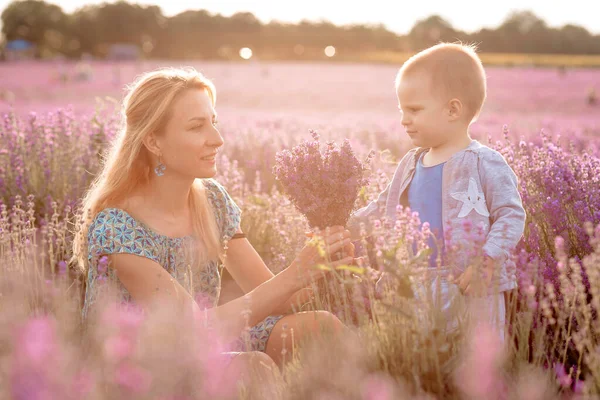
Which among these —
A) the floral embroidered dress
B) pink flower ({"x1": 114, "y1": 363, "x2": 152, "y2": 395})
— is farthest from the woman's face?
pink flower ({"x1": 114, "y1": 363, "x2": 152, "y2": 395})

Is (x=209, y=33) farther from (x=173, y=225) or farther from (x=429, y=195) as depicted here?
(x=429, y=195)

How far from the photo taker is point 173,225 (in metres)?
3.04

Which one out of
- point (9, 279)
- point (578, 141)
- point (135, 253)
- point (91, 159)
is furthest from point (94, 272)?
point (578, 141)

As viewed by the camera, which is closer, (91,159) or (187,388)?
(187,388)

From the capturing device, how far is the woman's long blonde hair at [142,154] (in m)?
2.93

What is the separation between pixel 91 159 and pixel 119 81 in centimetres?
1796

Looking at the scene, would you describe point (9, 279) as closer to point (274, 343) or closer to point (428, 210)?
point (274, 343)

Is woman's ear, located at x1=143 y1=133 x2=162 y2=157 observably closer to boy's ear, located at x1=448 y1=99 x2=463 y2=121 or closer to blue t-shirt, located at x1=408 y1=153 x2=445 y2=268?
blue t-shirt, located at x1=408 y1=153 x2=445 y2=268

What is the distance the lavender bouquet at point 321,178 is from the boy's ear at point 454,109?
390 mm

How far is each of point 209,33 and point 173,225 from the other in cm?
7136

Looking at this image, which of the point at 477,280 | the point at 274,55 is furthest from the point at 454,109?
the point at 274,55

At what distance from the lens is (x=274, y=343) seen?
293cm

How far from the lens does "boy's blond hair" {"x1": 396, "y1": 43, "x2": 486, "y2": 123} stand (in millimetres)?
2791

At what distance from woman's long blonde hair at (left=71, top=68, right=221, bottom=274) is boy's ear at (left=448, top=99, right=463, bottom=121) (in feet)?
3.67
